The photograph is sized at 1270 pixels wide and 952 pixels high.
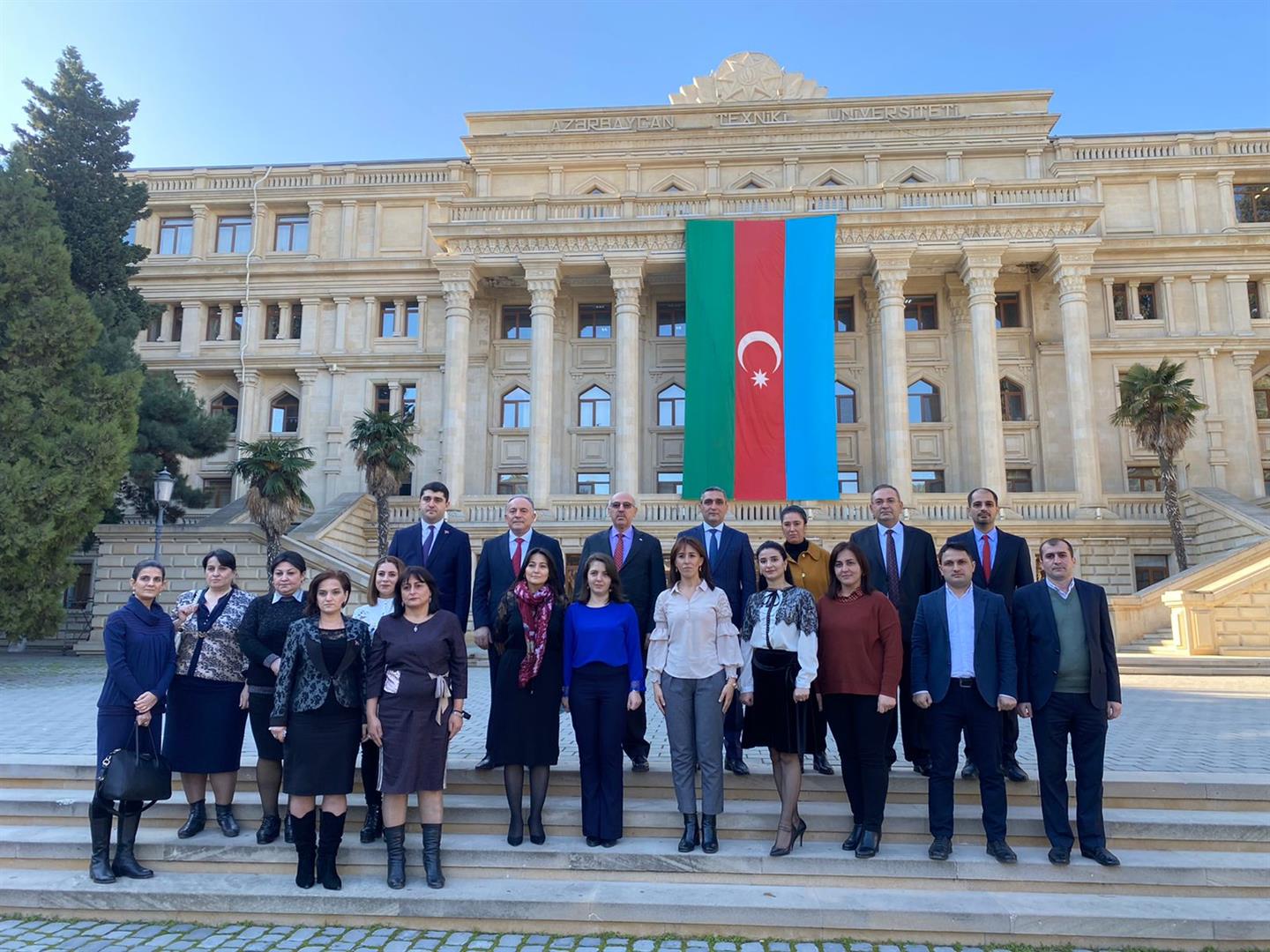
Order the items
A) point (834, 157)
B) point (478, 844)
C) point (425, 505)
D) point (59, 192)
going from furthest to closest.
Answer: point (834, 157)
point (59, 192)
point (425, 505)
point (478, 844)

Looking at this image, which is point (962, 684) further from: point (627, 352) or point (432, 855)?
point (627, 352)

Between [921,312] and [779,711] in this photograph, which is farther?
[921,312]

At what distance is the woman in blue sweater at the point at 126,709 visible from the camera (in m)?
5.54

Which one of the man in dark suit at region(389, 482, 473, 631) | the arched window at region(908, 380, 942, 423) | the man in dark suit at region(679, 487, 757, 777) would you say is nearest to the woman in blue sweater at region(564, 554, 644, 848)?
the man in dark suit at region(679, 487, 757, 777)

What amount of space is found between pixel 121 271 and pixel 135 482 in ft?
20.2

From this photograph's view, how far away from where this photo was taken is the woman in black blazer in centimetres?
530

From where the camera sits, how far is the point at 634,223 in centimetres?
2809

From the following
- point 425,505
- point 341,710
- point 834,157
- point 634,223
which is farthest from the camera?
point 834,157

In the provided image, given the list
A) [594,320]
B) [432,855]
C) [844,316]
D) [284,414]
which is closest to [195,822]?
[432,855]

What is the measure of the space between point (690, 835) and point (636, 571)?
6.68 ft

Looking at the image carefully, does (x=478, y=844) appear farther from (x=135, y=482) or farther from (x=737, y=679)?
(x=135, y=482)

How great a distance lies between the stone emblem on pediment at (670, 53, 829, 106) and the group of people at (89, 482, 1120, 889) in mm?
31294

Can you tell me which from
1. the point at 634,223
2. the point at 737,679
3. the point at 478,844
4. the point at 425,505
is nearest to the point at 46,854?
the point at 478,844

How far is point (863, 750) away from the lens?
5.50 metres
